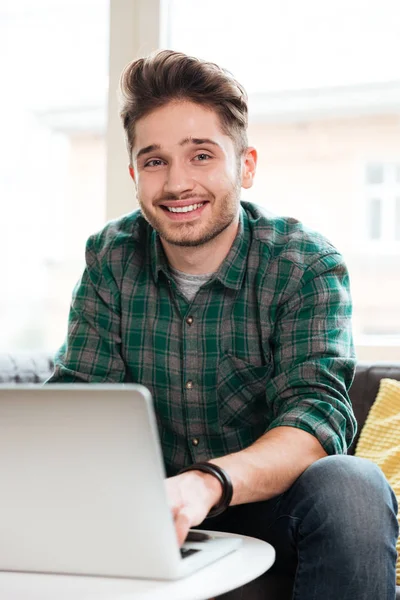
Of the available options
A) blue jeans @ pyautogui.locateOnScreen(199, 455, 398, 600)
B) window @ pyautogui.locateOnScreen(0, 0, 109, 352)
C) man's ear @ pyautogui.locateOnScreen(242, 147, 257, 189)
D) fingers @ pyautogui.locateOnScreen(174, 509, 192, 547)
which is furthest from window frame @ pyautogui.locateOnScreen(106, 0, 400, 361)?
fingers @ pyautogui.locateOnScreen(174, 509, 192, 547)

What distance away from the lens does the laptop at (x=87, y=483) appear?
93 centimetres

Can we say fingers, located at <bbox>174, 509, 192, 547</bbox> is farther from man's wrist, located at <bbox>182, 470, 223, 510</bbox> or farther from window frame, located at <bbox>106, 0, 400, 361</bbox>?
window frame, located at <bbox>106, 0, 400, 361</bbox>

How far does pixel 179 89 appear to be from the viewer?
1.73m

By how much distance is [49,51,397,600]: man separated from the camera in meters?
1.61

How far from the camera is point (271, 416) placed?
1.71m

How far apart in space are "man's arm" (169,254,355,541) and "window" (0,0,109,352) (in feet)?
4.47

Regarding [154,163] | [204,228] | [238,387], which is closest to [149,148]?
[154,163]

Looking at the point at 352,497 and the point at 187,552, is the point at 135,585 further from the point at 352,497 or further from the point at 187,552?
the point at 352,497

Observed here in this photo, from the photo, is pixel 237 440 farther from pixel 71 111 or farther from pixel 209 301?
pixel 71 111

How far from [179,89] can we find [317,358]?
60 centimetres

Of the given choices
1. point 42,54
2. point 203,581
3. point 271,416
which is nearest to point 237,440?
point 271,416

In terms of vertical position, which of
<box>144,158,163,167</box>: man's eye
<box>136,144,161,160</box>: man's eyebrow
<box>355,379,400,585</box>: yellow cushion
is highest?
<box>136,144,161,160</box>: man's eyebrow

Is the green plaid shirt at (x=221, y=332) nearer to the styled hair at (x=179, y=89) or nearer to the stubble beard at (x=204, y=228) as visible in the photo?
the stubble beard at (x=204, y=228)

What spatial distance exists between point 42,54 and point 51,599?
7.83ft
